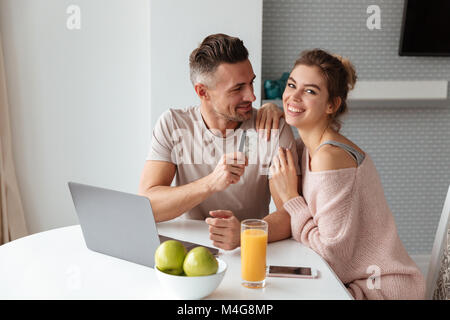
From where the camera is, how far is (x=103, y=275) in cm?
119

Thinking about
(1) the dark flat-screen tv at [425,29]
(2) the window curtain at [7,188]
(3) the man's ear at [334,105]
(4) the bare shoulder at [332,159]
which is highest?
(1) the dark flat-screen tv at [425,29]

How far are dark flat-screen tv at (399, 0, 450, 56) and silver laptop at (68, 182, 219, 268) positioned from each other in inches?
87.2

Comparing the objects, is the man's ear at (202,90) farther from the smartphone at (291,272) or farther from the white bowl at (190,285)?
the white bowl at (190,285)

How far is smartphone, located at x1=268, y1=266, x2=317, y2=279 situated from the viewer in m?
1.18

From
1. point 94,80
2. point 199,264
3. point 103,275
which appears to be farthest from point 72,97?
point 199,264

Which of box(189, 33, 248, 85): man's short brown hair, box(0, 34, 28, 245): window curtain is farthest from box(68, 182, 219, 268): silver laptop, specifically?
box(0, 34, 28, 245): window curtain

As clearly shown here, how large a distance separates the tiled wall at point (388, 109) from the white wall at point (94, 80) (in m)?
0.30

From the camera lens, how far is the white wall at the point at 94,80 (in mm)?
2705

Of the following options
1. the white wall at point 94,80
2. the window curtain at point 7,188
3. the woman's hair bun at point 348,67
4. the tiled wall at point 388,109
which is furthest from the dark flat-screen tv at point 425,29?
the window curtain at point 7,188

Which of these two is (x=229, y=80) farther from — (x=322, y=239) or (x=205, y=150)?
(x=322, y=239)

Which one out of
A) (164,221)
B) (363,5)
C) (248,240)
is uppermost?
(363,5)

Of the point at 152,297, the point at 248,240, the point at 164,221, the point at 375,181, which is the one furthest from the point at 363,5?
the point at 152,297

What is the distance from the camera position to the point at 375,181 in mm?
1464

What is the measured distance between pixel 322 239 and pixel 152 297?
53 cm
